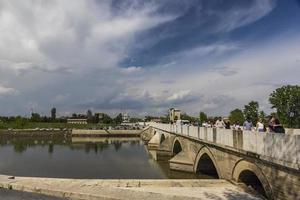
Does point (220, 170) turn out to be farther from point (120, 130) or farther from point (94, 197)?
→ point (120, 130)

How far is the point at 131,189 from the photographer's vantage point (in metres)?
17.8

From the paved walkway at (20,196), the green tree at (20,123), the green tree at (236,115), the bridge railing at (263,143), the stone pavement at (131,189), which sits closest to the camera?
the bridge railing at (263,143)

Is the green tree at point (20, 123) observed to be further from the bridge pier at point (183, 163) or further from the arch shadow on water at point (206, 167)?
the arch shadow on water at point (206, 167)

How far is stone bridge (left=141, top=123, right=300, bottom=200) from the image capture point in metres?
12.1

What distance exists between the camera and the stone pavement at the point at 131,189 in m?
16.3

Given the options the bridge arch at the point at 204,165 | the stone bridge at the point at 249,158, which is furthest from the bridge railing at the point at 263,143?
the bridge arch at the point at 204,165

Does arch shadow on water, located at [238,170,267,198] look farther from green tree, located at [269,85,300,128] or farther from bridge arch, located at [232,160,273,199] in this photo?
green tree, located at [269,85,300,128]

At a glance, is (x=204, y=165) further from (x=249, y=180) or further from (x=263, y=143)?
(x=263, y=143)

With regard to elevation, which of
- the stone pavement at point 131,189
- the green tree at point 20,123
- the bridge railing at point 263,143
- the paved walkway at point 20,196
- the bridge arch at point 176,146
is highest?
the green tree at point 20,123

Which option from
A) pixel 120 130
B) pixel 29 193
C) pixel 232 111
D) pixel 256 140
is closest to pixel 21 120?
pixel 120 130

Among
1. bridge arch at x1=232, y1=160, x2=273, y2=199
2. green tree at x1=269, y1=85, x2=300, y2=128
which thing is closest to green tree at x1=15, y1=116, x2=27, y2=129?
green tree at x1=269, y1=85, x2=300, y2=128

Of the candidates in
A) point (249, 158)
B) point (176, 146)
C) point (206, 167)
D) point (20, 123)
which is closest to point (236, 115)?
point (176, 146)

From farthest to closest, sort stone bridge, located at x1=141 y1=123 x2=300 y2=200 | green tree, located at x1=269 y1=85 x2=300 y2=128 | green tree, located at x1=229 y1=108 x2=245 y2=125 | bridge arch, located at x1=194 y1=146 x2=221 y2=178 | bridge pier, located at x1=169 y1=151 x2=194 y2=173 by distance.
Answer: green tree, located at x1=229 y1=108 x2=245 y2=125 < green tree, located at x1=269 y1=85 x2=300 y2=128 < bridge pier, located at x1=169 y1=151 x2=194 y2=173 < bridge arch, located at x1=194 y1=146 x2=221 y2=178 < stone bridge, located at x1=141 y1=123 x2=300 y2=200

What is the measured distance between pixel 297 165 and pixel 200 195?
624 centimetres
